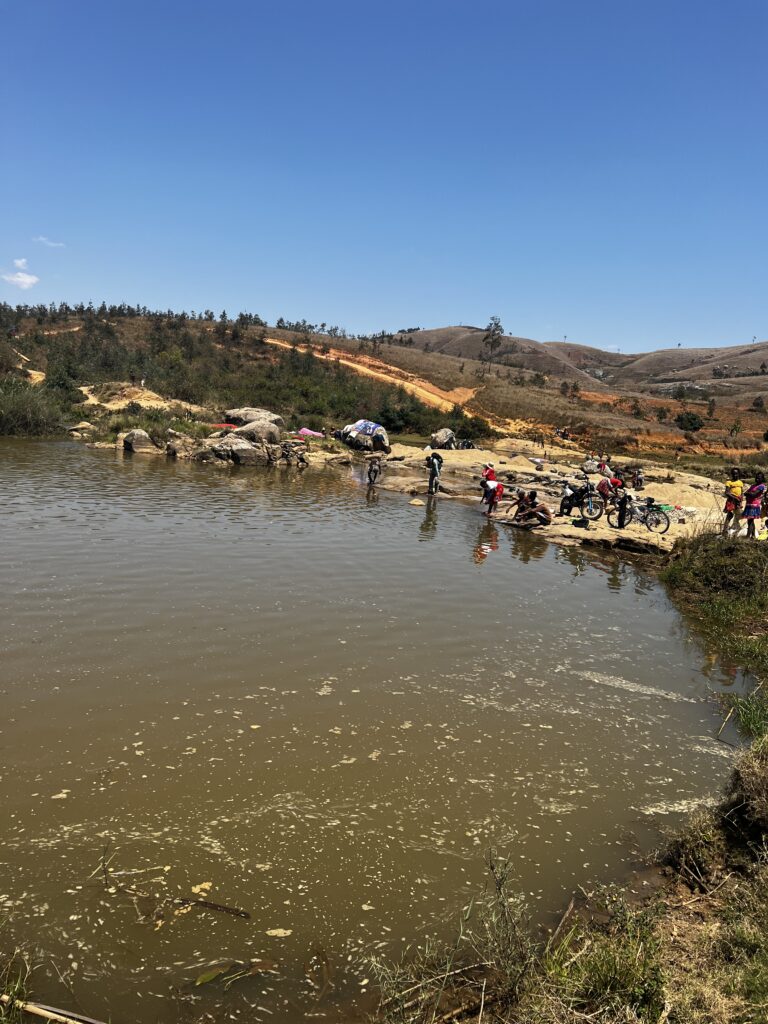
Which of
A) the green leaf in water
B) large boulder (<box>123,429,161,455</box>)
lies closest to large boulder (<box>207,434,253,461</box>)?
large boulder (<box>123,429,161,455</box>)

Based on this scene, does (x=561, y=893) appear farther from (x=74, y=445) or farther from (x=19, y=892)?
(x=74, y=445)

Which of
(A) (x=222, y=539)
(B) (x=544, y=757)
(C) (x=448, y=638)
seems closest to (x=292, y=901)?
(B) (x=544, y=757)

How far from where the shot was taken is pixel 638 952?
333cm

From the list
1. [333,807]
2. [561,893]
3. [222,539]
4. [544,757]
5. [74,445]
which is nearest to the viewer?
[561,893]

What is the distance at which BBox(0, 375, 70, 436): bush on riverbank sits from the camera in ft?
101

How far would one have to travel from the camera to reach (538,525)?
64.0 feet

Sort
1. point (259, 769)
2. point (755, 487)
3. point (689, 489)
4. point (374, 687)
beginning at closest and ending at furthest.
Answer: point (259, 769) < point (374, 687) < point (755, 487) < point (689, 489)

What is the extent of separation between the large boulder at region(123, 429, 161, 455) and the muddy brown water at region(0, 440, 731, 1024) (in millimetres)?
17422

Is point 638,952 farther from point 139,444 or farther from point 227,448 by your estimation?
point 139,444

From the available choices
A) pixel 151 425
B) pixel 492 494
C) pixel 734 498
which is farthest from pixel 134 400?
pixel 734 498

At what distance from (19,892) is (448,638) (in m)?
6.48

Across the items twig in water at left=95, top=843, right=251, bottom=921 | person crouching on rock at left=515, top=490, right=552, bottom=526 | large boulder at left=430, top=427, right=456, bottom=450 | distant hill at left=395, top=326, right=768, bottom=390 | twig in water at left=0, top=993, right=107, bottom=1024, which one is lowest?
twig in water at left=95, top=843, right=251, bottom=921

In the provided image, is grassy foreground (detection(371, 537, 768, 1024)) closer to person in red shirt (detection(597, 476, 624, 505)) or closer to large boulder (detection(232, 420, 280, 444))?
person in red shirt (detection(597, 476, 624, 505))

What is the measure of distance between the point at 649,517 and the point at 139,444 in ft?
77.1
